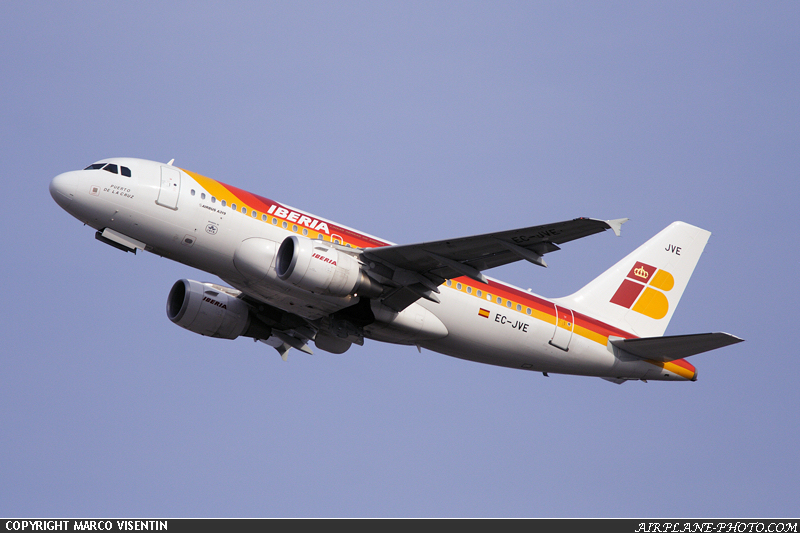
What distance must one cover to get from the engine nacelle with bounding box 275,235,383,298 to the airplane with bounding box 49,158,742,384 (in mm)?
36

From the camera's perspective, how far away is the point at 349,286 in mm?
27719

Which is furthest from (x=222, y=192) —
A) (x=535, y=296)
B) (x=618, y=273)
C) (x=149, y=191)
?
(x=618, y=273)

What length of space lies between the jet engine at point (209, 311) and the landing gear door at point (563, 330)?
38.0 feet

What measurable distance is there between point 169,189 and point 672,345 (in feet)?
62.9

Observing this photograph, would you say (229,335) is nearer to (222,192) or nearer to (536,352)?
(222,192)

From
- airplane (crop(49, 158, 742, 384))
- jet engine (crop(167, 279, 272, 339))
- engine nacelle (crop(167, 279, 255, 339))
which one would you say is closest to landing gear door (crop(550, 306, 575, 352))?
airplane (crop(49, 158, 742, 384))

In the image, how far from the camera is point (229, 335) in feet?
110

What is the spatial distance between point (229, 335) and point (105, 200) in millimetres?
8576

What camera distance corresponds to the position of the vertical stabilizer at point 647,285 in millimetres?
35031

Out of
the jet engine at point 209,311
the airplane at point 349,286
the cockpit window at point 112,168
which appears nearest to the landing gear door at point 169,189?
the airplane at point 349,286

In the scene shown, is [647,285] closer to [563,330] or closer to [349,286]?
[563,330]

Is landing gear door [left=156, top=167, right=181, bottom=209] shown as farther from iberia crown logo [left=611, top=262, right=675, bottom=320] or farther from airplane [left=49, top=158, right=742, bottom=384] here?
iberia crown logo [left=611, top=262, right=675, bottom=320]

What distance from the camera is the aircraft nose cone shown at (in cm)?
2702

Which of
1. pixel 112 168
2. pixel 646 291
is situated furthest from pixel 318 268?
pixel 646 291
